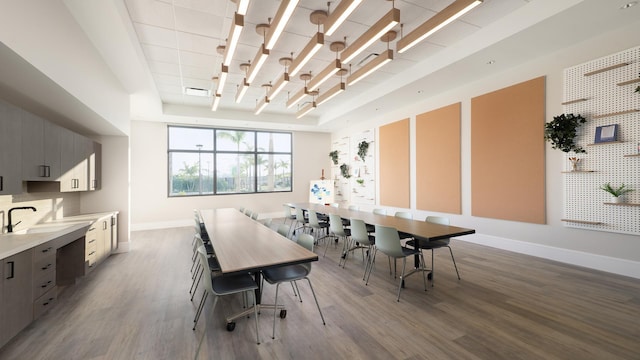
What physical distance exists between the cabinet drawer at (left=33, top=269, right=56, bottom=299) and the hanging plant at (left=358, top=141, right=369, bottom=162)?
25.1 ft

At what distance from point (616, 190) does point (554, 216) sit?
0.88m

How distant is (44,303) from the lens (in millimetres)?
2906

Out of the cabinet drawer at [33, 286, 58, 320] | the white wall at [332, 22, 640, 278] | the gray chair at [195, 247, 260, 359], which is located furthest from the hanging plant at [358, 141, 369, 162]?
the cabinet drawer at [33, 286, 58, 320]

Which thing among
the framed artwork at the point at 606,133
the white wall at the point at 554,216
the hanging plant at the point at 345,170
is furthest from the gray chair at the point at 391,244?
the hanging plant at the point at 345,170

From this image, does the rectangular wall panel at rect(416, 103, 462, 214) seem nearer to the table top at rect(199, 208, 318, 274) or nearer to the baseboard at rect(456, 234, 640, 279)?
the baseboard at rect(456, 234, 640, 279)

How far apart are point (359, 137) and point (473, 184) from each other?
4315 millimetres

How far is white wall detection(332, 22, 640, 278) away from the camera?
12.5 ft

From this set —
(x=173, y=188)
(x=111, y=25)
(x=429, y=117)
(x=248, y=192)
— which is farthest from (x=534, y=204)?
(x=173, y=188)

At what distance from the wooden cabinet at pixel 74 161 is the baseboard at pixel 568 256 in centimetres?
747

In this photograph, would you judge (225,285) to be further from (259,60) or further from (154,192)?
(154,192)

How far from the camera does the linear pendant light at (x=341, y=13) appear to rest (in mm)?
2925

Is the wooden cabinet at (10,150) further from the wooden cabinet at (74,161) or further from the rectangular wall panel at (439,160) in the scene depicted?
the rectangular wall panel at (439,160)

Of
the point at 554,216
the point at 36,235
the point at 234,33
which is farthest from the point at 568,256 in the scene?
the point at 36,235

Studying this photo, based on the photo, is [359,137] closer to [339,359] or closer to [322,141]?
[322,141]
